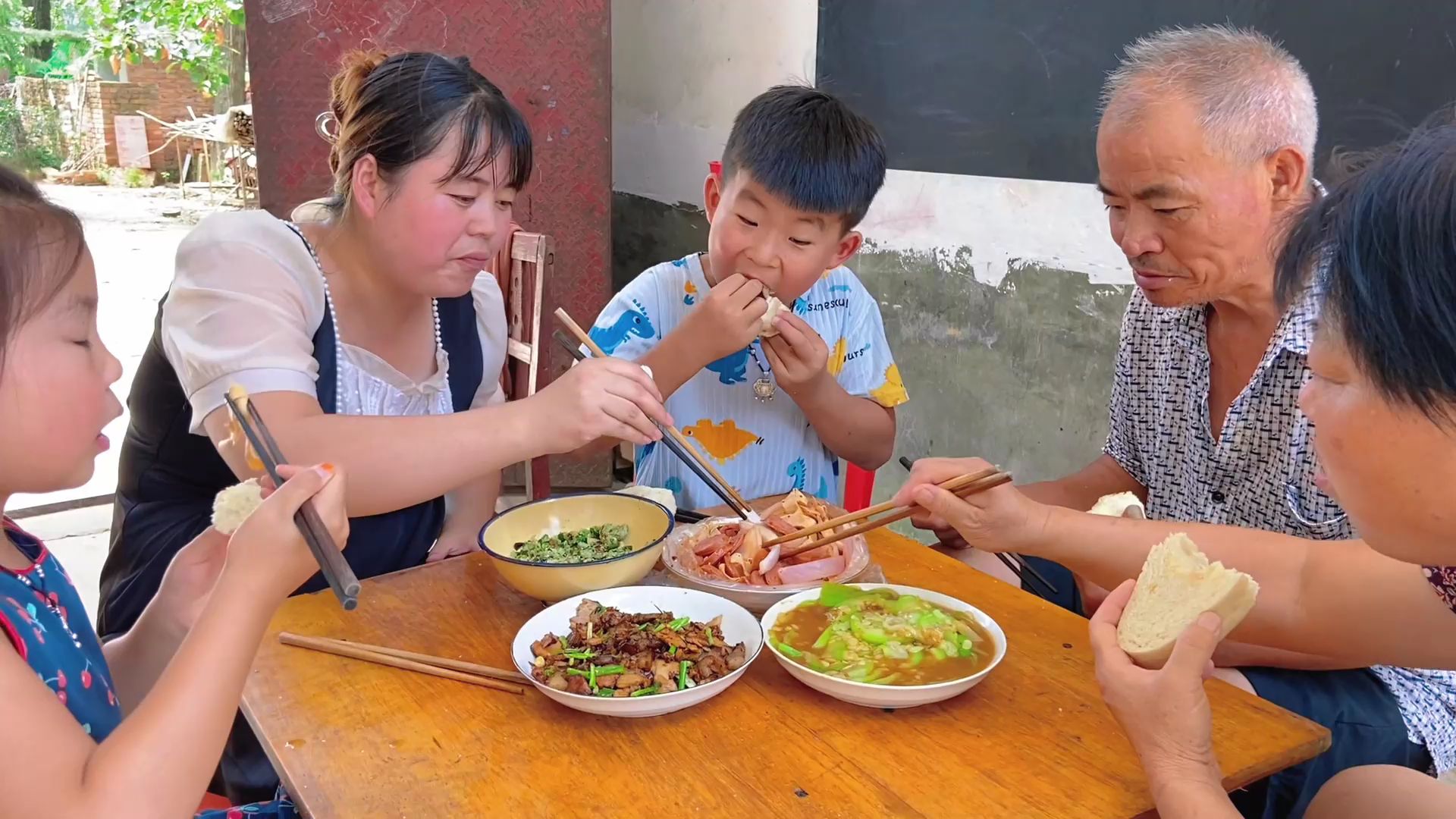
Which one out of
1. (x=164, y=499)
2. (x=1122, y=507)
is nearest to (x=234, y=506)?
(x=164, y=499)

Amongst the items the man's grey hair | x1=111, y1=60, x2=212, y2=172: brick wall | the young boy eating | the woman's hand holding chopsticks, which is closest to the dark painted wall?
the man's grey hair

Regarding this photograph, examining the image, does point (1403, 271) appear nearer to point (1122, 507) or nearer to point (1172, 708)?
point (1172, 708)

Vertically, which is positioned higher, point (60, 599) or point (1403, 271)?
point (1403, 271)

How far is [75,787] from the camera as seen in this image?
1098 millimetres

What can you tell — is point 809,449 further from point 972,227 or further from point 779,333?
point 972,227

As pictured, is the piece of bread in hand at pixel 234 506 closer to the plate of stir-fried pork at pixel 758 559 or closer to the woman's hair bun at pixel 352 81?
the plate of stir-fried pork at pixel 758 559

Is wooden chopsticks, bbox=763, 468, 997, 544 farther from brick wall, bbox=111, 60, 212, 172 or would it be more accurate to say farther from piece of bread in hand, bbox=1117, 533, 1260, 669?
brick wall, bbox=111, 60, 212, 172

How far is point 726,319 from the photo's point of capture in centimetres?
238

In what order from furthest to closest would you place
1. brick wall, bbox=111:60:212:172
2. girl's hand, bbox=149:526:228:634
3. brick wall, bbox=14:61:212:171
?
1. brick wall, bbox=111:60:212:172
2. brick wall, bbox=14:61:212:171
3. girl's hand, bbox=149:526:228:634

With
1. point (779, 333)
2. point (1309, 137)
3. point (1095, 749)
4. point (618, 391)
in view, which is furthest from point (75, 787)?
point (1309, 137)

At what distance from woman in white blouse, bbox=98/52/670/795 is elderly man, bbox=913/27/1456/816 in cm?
95

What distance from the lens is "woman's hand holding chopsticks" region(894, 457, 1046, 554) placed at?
1.83 meters

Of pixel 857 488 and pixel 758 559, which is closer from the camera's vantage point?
pixel 758 559

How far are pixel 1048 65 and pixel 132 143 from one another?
14.7 metres
